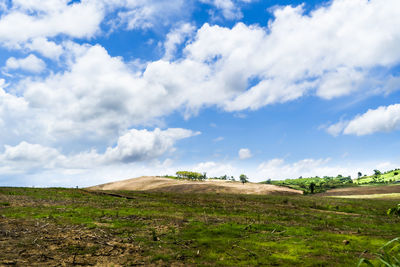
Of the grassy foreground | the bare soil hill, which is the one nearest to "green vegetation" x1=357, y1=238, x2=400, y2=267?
the grassy foreground

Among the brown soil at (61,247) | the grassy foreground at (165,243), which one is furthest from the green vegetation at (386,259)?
the brown soil at (61,247)

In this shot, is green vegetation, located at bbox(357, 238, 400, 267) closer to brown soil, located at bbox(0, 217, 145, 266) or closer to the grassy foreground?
the grassy foreground

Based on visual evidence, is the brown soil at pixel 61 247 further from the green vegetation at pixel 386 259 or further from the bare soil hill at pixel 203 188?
the bare soil hill at pixel 203 188

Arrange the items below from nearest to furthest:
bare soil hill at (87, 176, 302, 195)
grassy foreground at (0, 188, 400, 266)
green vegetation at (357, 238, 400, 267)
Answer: green vegetation at (357, 238, 400, 267) < grassy foreground at (0, 188, 400, 266) < bare soil hill at (87, 176, 302, 195)

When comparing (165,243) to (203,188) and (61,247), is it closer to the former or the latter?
(61,247)

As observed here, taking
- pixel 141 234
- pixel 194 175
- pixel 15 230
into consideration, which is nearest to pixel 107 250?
pixel 141 234

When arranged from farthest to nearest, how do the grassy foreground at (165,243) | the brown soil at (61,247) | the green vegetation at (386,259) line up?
the grassy foreground at (165,243) < the brown soil at (61,247) < the green vegetation at (386,259)

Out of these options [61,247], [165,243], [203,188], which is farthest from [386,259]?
[203,188]

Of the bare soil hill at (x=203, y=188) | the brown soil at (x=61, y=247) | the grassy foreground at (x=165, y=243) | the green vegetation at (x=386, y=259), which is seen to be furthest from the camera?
the bare soil hill at (x=203, y=188)

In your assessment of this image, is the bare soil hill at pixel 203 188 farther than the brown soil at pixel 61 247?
Yes

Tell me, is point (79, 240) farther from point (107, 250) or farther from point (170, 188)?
point (170, 188)

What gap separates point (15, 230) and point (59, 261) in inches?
323

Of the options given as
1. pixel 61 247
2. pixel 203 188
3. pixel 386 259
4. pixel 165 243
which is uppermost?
pixel 386 259

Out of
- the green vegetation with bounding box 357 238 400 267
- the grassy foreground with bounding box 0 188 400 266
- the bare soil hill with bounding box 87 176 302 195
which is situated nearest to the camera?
the green vegetation with bounding box 357 238 400 267
